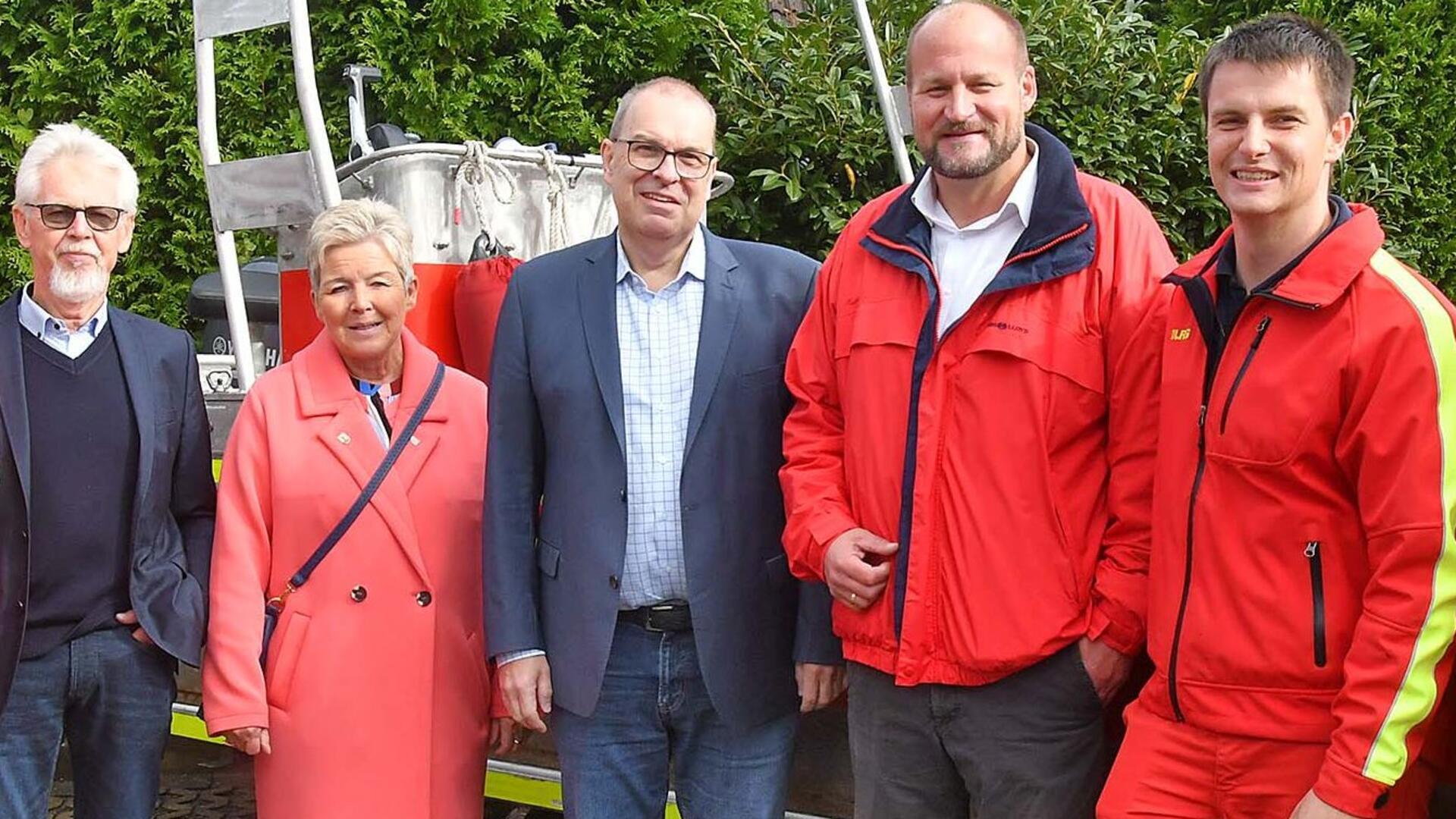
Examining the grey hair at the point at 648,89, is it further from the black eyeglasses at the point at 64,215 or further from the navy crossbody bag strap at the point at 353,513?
the black eyeglasses at the point at 64,215

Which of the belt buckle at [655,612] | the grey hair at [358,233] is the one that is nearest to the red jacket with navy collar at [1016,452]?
the belt buckle at [655,612]

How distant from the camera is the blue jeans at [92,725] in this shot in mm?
2873

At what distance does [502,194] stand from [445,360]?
57 centimetres

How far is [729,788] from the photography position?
9.16 feet

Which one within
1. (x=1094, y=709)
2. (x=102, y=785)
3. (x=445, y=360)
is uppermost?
(x=445, y=360)

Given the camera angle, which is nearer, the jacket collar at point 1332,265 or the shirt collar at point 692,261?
the jacket collar at point 1332,265

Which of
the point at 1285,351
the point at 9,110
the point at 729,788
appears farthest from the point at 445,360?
the point at 9,110

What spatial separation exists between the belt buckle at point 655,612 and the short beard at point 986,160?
90 centimetres

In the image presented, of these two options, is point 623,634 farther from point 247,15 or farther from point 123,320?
point 247,15

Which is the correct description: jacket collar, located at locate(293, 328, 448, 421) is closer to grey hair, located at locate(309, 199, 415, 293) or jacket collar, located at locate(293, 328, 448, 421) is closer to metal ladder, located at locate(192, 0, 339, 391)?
grey hair, located at locate(309, 199, 415, 293)

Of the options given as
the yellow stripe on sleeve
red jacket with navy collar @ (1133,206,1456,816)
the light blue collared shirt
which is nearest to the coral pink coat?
the light blue collared shirt

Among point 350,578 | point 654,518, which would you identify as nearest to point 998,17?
point 654,518

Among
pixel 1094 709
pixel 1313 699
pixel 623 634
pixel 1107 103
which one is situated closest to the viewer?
pixel 1313 699

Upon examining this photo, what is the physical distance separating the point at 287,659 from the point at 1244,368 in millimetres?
1759
